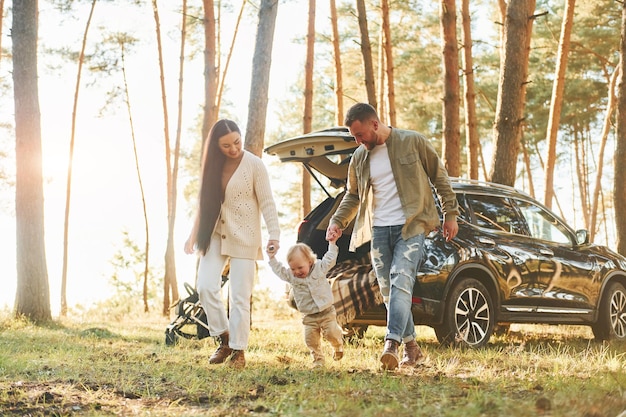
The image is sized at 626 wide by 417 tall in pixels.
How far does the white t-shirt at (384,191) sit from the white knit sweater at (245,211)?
0.85 metres

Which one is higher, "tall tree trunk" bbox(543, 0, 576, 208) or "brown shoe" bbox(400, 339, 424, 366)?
"tall tree trunk" bbox(543, 0, 576, 208)

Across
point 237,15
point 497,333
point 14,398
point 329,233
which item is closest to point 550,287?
point 497,333

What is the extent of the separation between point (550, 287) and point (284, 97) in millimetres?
25575

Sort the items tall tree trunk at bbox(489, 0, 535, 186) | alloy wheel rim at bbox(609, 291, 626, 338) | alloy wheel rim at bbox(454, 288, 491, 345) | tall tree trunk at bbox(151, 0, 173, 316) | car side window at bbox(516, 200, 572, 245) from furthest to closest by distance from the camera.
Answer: tall tree trunk at bbox(151, 0, 173, 316) < tall tree trunk at bbox(489, 0, 535, 186) < alloy wheel rim at bbox(609, 291, 626, 338) < car side window at bbox(516, 200, 572, 245) < alloy wheel rim at bbox(454, 288, 491, 345)

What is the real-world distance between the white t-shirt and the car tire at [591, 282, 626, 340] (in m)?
4.47

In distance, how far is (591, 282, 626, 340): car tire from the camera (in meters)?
9.45

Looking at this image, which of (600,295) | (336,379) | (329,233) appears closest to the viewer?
(336,379)

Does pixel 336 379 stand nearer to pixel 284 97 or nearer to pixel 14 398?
pixel 14 398

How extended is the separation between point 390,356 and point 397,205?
1202 millimetres

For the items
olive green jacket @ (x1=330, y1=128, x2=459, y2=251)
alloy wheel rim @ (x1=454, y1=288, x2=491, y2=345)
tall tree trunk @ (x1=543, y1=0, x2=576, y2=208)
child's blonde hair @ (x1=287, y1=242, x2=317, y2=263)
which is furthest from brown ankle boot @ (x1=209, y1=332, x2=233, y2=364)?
tall tree trunk @ (x1=543, y1=0, x2=576, y2=208)

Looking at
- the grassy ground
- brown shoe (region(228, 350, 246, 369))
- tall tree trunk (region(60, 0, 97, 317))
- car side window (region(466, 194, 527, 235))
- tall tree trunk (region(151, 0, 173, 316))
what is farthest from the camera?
tall tree trunk (region(60, 0, 97, 317))

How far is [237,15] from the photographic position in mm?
20984

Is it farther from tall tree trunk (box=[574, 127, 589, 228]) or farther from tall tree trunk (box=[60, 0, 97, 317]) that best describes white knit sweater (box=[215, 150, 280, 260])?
tall tree trunk (box=[574, 127, 589, 228])

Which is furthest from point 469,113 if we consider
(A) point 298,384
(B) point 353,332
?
(A) point 298,384
